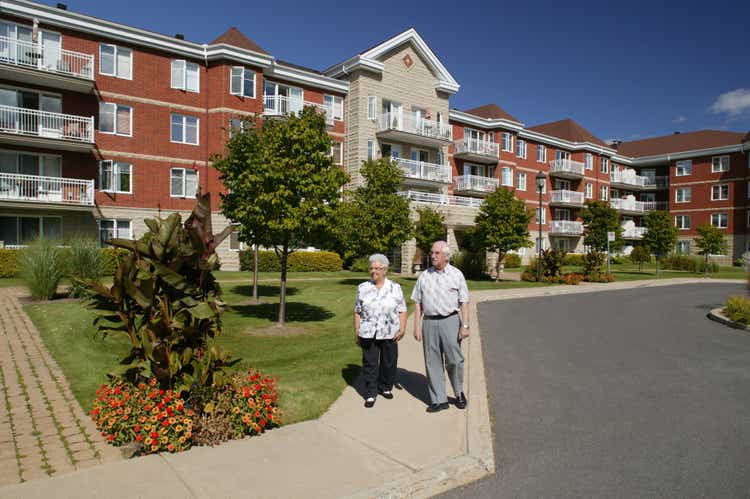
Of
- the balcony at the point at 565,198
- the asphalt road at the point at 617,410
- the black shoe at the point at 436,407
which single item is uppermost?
the balcony at the point at 565,198

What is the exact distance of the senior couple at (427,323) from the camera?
5.98m

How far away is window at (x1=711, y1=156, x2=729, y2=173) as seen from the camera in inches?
2095

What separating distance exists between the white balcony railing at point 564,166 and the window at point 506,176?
642 centimetres

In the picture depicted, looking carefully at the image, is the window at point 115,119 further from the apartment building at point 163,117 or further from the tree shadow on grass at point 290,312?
the tree shadow on grass at point 290,312

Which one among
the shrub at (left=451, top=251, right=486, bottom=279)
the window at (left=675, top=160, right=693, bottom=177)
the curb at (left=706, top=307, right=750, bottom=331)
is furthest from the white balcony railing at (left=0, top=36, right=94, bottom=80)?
the window at (left=675, top=160, right=693, bottom=177)

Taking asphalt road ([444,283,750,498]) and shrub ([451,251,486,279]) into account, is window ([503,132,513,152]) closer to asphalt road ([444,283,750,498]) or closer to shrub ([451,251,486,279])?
shrub ([451,251,486,279])

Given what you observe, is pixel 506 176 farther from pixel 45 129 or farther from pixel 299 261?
pixel 45 129

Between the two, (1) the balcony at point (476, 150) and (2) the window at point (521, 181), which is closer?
(1) the balcony at point (476, 150)

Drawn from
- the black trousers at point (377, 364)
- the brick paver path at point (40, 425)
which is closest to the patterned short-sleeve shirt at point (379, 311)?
the black trousers at point (377, 364)

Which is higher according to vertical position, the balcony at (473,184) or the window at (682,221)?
the balcony at (473,184)

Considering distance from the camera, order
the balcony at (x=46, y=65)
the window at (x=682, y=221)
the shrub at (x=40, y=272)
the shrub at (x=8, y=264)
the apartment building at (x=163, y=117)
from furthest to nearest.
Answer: the window at (x=682, y=221) → the apartment building at (x=163, y=117) → the balcony at (x=46, y=65) → the shrub at (x=8, y=264) → the shrub at (x=40, y=272)

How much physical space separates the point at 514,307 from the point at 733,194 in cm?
4857

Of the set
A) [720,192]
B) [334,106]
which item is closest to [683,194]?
[720,192]

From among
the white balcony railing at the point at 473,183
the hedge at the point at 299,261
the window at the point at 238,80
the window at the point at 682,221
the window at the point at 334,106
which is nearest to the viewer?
the hedge at the point at 299,261
